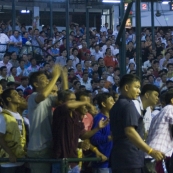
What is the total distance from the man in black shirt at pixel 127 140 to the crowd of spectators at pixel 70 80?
0.67 meters

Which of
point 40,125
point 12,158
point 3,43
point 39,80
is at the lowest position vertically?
point 12,158

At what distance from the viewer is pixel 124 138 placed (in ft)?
22.5

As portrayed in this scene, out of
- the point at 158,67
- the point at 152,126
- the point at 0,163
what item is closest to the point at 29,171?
the point at 0,163

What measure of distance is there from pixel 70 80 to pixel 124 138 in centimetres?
990

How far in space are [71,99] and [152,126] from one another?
112 centimetres

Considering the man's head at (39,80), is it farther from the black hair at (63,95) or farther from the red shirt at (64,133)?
the red shirt at (64,133)

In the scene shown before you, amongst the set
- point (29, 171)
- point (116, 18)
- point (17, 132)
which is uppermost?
point (116, 18)

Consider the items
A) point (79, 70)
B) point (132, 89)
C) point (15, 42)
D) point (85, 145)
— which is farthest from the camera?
point (15, 42)

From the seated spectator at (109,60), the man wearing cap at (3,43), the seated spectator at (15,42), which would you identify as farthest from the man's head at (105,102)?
the seated spectator at (109,60)

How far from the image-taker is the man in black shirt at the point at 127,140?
262 inches

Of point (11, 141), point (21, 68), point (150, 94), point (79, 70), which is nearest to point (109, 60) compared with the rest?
point (79, 70)

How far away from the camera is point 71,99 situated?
7.67m

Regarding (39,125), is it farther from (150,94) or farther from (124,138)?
(150,94)

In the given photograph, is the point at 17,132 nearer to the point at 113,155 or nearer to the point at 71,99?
the point at 71,99
